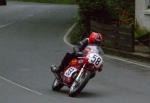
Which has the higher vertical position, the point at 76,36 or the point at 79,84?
the point at 79,84

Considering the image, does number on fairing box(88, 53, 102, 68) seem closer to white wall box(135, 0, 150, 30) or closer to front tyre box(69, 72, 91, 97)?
front tyre box(69, 72, 91, 97)

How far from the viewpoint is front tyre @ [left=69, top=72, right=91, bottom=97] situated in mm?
14578

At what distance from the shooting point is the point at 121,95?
49.7ft

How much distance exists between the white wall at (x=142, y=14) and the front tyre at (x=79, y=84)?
11.6 meters

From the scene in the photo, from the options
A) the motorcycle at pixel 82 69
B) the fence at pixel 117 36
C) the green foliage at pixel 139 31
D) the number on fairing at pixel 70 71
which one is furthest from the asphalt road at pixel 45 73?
the green foliage at pixel 139 31

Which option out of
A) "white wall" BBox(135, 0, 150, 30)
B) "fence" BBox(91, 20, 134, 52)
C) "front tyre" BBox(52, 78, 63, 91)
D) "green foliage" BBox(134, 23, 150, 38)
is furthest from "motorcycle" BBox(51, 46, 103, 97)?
"white wall" BBox(135, 0, 150, 30)

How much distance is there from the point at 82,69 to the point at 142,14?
12.1m

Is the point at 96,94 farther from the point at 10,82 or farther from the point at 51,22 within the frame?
the point at 51,22

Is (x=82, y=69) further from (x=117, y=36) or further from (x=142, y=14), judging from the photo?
(x=142, y=14)

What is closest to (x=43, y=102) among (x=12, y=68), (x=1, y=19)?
(x=12, y=68)

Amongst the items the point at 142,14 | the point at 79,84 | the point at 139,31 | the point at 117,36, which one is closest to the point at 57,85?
the point at 79,84

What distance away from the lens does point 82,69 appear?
1465 cm

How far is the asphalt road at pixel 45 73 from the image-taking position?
48.2 ft

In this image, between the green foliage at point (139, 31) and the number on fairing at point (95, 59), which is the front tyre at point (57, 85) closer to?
the number on fairing at point (95, 59)
